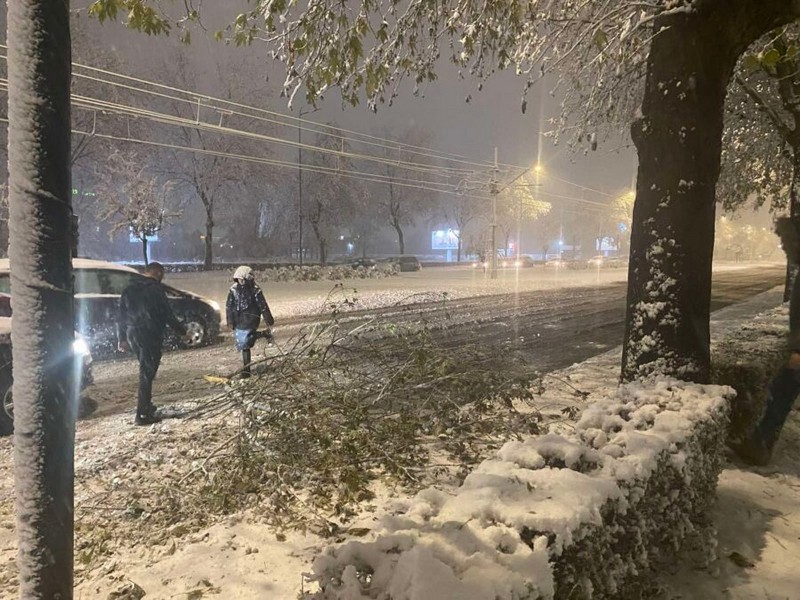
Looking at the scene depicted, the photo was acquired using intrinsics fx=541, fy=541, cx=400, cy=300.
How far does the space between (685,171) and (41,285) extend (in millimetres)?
4249

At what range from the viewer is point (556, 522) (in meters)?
1.88

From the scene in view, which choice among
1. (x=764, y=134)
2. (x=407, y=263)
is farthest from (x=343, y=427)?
(x=407, y=263)

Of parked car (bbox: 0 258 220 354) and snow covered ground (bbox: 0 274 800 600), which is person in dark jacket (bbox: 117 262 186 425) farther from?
parked car (bbox: 0 258 220 354)

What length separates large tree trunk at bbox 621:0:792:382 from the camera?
4164 millimetres

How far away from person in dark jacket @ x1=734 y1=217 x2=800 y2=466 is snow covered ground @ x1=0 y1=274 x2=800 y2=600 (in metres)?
0.14

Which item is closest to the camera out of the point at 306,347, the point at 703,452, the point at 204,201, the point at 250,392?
the point at 703,452

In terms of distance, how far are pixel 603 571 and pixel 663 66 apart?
3.87 meters

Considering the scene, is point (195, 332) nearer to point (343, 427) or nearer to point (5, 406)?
point (5, 406)

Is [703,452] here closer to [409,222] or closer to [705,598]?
[705,598]

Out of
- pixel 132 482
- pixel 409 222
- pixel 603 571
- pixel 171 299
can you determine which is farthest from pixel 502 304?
pixel 409 222

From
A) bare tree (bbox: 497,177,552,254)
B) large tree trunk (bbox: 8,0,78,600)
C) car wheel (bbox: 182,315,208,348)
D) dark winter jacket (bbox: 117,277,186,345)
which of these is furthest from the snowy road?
bare tree (bbox: 497,177,552,254)

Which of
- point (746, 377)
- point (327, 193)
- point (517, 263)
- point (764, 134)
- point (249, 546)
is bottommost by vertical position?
point (249, 546)

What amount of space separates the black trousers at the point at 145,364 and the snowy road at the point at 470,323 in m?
0.87

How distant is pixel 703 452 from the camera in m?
3.14
